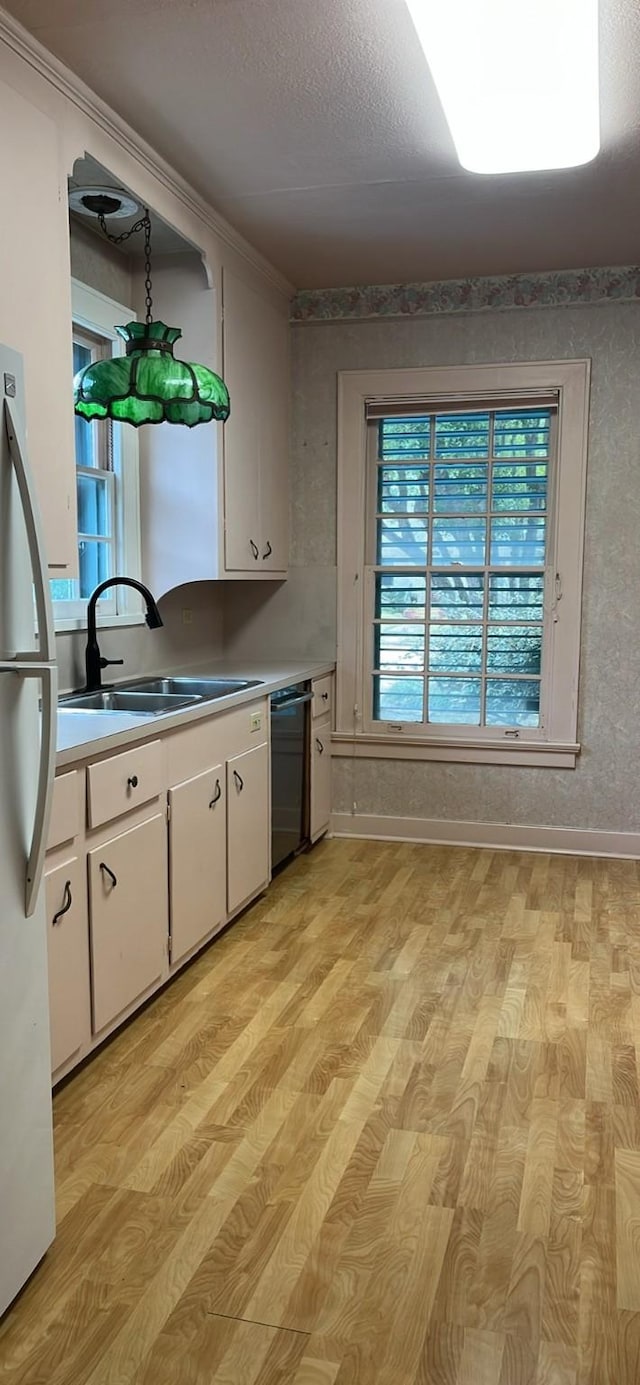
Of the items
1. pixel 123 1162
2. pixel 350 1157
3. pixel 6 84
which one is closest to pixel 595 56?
pixel 6 84

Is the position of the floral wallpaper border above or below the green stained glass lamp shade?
above

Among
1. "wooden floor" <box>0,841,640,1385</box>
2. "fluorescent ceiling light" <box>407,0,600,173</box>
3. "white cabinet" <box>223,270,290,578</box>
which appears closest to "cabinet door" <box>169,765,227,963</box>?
"wooden floor" <box>0,841,640,1385</box>

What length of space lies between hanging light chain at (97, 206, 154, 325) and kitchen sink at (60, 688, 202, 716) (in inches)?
49.3

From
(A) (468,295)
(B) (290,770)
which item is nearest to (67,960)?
(B) (290,770)

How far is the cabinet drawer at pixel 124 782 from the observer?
2.50m

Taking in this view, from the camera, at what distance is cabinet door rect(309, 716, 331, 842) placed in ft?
14.9

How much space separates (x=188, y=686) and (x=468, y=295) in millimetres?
2155

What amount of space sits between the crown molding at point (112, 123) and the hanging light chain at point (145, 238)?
0.46ft

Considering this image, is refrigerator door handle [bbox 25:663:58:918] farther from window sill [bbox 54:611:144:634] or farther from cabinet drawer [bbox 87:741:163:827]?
window sill [bbox 54:611:144:634]

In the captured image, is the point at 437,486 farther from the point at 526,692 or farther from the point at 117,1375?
the point at 117,1375

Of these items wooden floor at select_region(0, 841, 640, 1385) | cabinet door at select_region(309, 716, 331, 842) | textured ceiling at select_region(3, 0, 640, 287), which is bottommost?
wooden floor at select_region(0, 841, 640, 1385)

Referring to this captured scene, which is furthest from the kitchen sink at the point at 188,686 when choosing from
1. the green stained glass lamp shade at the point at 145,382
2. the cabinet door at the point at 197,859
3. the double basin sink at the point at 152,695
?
the green stained glass lamp shade at the point at 145,382

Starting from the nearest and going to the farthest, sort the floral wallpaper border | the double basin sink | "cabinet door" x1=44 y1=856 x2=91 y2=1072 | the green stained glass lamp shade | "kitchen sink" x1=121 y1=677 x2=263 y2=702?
"cabinet door" x1=44 y1=856 x2=91 y2=1072
the green stained glass lamp shade
the double basin sink
"kitchen sink" x1=121 y1=677 x2=263 y2=702
the floral wallpaper border

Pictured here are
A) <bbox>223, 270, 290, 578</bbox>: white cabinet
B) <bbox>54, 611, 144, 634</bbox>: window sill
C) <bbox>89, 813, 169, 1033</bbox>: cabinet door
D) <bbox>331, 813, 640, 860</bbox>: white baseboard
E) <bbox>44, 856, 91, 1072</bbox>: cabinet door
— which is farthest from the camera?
<bbox>331, 813, 640, 860</bbox>: white baseboard
